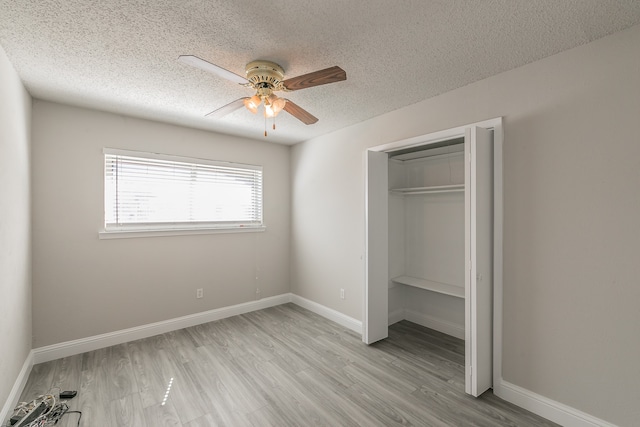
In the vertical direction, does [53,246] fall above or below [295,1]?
below

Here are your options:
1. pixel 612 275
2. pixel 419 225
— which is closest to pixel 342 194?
pixel 419 225

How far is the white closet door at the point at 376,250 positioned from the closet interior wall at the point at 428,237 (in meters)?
0.43

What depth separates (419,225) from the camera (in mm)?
3674

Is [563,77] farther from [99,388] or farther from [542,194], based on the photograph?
[99,388]

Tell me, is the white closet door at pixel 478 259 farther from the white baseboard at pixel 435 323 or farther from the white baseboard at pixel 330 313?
the white baseboard at pixel 330 313

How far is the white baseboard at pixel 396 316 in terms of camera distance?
12.2ft

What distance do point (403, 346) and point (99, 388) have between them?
9.34 feet

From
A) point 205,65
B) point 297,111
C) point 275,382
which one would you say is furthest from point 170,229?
point 205,65

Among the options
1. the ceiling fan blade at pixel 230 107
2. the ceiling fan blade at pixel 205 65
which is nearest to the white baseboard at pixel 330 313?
the ceiling fan blade at pixel 230 107

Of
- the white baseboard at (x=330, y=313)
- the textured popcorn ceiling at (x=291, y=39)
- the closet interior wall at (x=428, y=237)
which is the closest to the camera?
the textured popcorn ceiling at (x=291, y=39)

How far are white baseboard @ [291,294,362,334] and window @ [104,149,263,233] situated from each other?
53.0 inches

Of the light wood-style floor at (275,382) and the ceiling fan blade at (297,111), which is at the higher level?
the ceiling fan blade at (297,111)

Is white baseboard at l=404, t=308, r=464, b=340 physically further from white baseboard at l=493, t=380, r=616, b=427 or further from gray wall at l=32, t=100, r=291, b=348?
gray wall at l=32, t=100, r=291, b=348

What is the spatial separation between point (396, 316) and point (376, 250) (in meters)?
1.23
